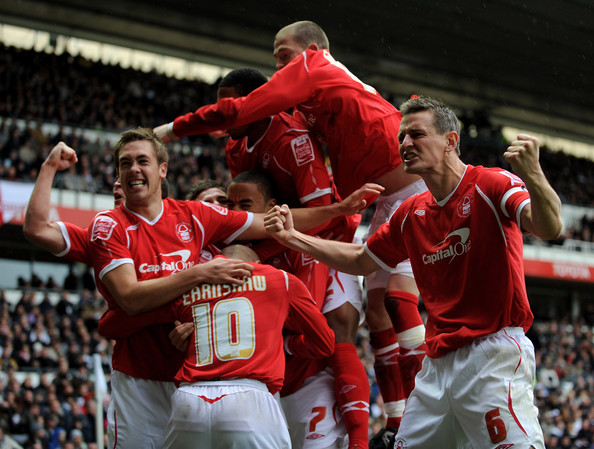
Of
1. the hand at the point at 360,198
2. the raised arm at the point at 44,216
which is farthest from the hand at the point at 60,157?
the hand at the point at 360,198

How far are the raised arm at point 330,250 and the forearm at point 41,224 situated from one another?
48.3 inches

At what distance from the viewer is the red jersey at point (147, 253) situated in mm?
4172

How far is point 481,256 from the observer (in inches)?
146

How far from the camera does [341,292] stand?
513 centimetres

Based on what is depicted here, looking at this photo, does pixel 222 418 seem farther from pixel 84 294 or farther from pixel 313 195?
pixel 84 294

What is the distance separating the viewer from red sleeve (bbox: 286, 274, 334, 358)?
403 centimetres

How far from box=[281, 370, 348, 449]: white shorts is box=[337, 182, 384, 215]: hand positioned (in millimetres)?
1159

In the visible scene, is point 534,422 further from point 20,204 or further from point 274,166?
point 20,204

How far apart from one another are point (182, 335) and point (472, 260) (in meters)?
1.56

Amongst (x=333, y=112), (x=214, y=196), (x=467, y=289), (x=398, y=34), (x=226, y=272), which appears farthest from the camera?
(x=398, y=34)

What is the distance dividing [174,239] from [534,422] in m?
2.20

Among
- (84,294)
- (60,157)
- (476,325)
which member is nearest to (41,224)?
(60,157)

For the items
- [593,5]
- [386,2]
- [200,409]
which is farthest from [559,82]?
[200,409]

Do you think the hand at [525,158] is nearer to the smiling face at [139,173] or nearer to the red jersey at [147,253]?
the red jersey at [147,253]
